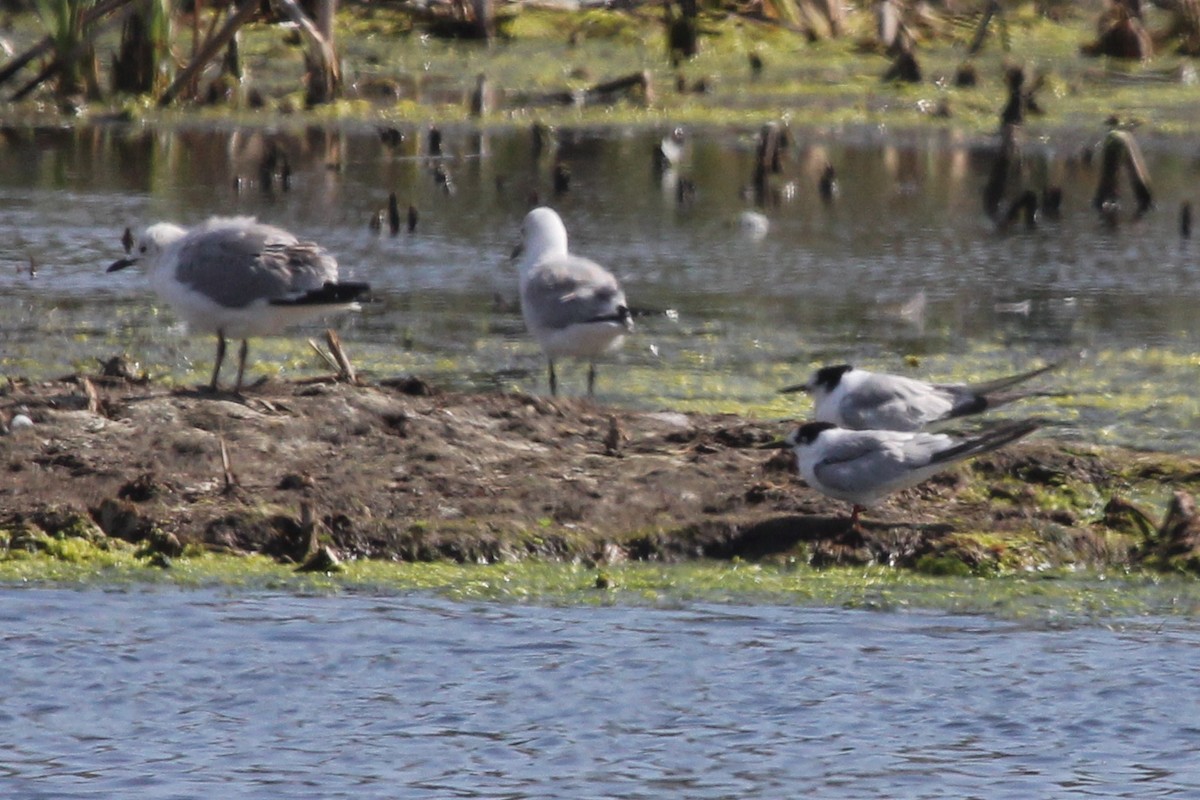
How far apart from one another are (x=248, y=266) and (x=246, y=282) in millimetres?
73

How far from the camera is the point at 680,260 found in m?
14.6

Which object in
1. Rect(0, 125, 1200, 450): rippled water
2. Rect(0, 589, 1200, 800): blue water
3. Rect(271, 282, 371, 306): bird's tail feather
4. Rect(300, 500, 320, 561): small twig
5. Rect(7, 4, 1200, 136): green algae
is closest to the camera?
Rect(0, 589, 1200, 800): blue water

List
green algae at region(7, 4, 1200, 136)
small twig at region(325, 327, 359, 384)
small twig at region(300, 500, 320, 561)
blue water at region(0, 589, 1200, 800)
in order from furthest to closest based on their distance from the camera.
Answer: green algae at region(7, 4, 1200, 136)
small twig at region(325, 327, 359, 384)
small twig at region(300, 500, 320, 561)
blue water at region(0, 589, 1200, 800)

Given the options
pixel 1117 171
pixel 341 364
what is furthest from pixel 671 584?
pixel 1117 171

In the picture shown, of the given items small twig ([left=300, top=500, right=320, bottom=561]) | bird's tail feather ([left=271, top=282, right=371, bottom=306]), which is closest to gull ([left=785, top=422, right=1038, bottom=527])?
small twig ([left=300, top=500, right=320, bottom=561])

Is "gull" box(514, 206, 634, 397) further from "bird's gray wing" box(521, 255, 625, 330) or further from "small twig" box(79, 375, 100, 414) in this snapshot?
"small twig" box(79, 375, 100, 414)

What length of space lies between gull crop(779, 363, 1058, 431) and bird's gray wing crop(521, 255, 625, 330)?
4.69 feet

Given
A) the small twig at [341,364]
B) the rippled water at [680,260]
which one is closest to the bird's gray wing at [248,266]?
the small twig at [341,364]

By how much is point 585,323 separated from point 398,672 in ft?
11.7

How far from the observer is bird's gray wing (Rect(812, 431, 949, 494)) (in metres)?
7.77

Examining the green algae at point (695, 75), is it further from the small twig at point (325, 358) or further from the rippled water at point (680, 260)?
the small twig at point (325, 358)

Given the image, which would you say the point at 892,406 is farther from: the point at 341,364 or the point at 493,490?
the point at 341,364

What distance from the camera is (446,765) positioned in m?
5.83

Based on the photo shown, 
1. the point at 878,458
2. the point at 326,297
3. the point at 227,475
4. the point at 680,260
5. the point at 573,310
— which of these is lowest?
the point at 227,475
